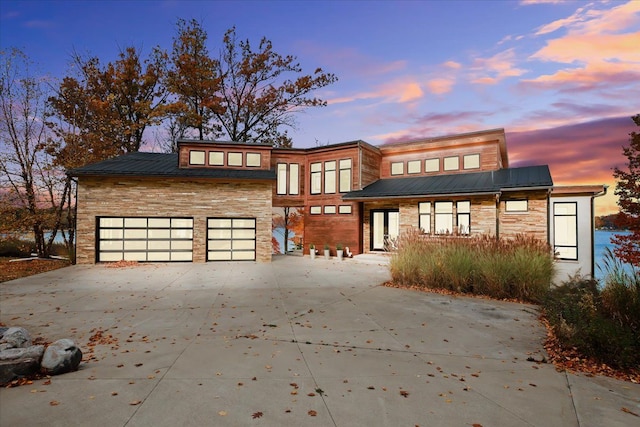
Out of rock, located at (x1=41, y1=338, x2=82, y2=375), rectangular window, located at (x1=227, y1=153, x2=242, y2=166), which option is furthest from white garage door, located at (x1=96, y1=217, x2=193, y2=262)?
rock, located at (x1=41, y1=338, x2=82, y2=375)

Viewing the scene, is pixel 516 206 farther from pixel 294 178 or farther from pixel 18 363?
pixel 18 363

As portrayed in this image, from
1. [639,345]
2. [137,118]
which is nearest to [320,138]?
[137,118]

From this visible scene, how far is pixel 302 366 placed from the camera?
4441 mm

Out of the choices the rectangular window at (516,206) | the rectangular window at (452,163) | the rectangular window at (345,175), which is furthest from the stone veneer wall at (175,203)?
the rectangular window at (516,206)

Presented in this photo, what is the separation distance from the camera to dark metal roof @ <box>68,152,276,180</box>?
15708 millimetres

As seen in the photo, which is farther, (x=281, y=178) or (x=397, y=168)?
(x=281, y=178)

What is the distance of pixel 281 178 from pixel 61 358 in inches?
668

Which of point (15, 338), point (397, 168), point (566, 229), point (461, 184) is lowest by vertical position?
point (15, 338)

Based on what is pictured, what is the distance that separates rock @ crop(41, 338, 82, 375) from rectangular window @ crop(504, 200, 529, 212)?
16997 mm

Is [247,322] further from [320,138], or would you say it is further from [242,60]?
[320,138]

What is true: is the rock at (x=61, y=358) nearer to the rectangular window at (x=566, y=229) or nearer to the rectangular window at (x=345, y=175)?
the rectangular window at (x=345, y=175)

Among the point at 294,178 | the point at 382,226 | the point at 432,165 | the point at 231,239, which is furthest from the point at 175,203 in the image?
the point at 432,165

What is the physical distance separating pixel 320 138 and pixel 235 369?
30.3 meters

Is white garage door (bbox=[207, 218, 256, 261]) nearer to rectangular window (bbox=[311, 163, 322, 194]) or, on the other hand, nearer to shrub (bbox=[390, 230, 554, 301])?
rectangular window (bbox=[311, 163, 322, 194])
